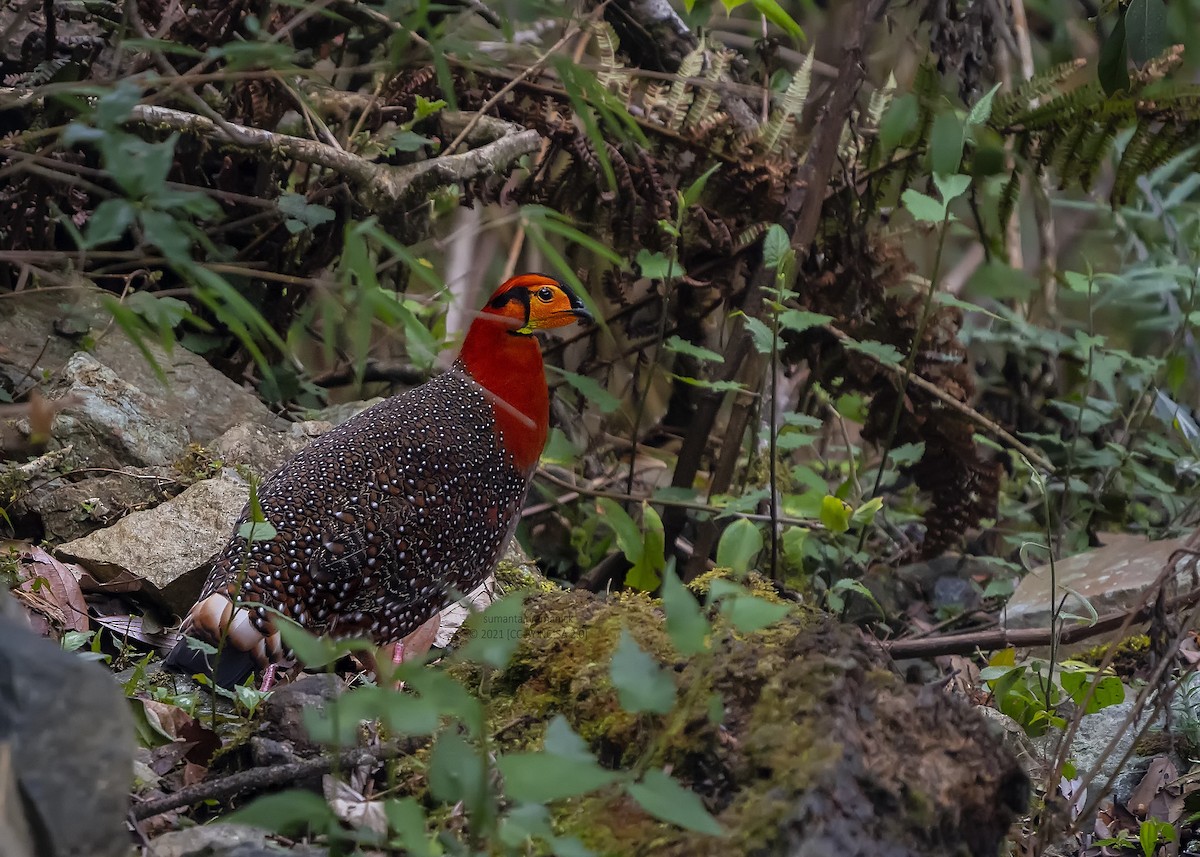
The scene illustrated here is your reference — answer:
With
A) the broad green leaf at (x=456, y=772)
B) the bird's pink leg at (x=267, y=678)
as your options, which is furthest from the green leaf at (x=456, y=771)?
the bird's pink leg at (x=267, y=678)

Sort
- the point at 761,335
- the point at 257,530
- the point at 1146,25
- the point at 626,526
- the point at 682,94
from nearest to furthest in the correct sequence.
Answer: the point at 1146,25 < the point at 257,530 < the point at 626,526 < the point at 761,335 < the point at 682,94

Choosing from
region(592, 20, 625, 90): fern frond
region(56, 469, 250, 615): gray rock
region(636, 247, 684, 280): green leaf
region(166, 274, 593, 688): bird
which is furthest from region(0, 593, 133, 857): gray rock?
region(592, 20, 625, 90): fern frond

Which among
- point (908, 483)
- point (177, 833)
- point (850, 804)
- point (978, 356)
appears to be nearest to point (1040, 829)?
point (850, 804)

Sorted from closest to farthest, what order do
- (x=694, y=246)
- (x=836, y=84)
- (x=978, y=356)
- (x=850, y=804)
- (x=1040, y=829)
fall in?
(x=850, y=804)
(x=1040, y=829)
(x=836, y=84)
(x=694, y=246)
(x=978, y=356)

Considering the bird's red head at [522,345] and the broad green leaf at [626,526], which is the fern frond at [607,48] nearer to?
the bird's red head at [522,345]

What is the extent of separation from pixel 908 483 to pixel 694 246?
2.12 meters

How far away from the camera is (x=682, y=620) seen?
1.61 m

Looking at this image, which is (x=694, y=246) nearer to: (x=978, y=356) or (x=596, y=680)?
(x=978, y=356)

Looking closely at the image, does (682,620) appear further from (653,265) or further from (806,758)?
(653,265)

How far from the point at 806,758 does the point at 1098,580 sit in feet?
10.2

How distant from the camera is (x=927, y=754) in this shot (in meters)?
1.94

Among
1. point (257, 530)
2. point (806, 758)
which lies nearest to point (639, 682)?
point (806, 758)

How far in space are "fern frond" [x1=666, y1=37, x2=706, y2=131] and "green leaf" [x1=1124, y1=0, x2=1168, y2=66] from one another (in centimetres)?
237

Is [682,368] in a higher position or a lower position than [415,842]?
lower
